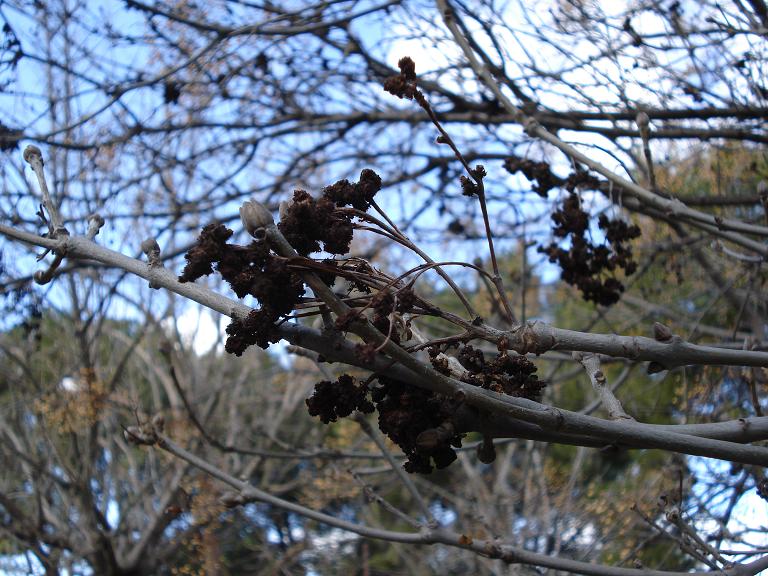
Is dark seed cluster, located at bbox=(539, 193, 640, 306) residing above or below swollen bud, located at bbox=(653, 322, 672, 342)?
above

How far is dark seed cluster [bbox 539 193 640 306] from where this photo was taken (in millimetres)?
4277

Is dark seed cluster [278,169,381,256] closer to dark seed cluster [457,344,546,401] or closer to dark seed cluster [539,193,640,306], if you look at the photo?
dark seed cluster [457,344,546,401]

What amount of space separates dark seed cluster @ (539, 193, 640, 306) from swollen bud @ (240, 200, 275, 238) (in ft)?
8.87

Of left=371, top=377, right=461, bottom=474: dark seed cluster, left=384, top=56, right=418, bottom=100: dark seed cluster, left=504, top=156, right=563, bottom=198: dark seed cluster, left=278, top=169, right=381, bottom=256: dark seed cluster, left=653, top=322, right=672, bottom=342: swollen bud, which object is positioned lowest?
left=371, top=377, right=461, bottom=474: dark seed cluster

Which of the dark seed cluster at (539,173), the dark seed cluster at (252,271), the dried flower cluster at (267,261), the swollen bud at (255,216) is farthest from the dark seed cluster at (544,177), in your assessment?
the swollen bud at (255,216)

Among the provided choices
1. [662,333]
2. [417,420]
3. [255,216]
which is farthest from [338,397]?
[662,333]

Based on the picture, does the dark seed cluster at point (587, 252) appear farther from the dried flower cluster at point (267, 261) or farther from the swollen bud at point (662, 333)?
the dried flower cluster at point (267, 261)

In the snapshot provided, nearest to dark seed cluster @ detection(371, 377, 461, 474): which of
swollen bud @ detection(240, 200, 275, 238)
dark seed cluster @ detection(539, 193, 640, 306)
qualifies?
swollen bud @ detection(240, 200, 275, 238)

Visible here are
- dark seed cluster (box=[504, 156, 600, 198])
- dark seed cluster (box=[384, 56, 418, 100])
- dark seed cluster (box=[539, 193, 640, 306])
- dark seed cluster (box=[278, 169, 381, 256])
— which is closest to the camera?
dark seed cluster (box=[278, 169, 381, 256])

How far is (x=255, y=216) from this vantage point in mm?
1814

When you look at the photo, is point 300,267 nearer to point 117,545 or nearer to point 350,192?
point 350,192

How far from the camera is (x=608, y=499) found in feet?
25.4

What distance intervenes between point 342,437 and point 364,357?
964 centimetres

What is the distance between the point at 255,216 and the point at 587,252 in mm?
2814
